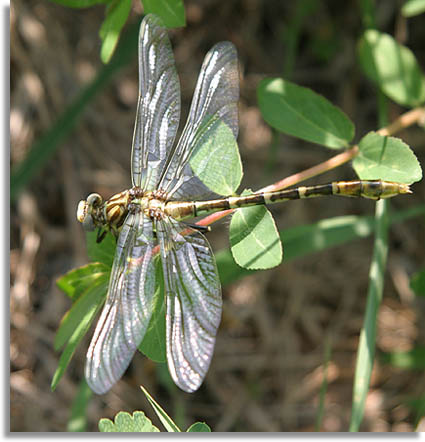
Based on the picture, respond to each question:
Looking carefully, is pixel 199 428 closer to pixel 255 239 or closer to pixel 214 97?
pixel 255 239

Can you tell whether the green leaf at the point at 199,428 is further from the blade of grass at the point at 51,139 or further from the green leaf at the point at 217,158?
the blade of grass at the point at 51,139

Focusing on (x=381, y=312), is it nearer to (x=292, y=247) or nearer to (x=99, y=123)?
(x=292, y=247)

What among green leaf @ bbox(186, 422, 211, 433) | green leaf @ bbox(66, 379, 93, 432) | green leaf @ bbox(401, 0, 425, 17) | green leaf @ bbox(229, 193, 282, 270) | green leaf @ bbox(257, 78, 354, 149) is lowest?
green leaf @ bbox(66, 379, 93, 432)

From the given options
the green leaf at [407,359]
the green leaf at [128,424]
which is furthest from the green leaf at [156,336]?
the green leaf at [407,359]

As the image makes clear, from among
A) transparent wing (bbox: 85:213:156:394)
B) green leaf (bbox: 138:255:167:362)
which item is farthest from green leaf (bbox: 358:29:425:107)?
green leaf (bbox: 138:255:167:362)

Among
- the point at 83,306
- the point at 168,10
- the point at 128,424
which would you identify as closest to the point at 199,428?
the point at 128,424

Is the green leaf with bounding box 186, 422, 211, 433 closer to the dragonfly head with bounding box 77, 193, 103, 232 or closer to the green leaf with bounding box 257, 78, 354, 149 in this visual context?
the dragonfly head with bounding box 77, 193, 103, 232
